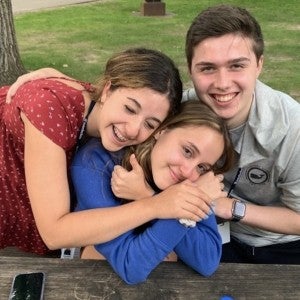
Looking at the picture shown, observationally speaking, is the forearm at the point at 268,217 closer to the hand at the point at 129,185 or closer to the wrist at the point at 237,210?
the wrist at the point at 237,210

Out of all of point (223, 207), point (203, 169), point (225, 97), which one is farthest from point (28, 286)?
point (225, 97)

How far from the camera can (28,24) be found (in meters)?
10.9

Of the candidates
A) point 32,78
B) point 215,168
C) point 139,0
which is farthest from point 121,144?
point 139,0

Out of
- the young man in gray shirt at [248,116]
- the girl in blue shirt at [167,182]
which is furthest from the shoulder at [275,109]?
the girl in blue shirt at [167,182]

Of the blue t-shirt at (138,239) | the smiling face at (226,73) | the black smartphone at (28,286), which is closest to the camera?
the black smartphone at (28,286)

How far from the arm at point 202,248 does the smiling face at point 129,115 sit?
1.33 feet

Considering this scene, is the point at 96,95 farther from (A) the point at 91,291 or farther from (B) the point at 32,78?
(A) the point at 91,291

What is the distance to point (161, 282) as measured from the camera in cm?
167

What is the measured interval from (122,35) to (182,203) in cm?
842

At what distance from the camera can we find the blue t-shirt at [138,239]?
167 centimetres

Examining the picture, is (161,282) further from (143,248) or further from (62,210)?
(62,210)

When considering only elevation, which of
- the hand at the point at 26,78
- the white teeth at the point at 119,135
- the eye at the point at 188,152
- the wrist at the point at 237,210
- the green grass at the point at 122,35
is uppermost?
the hand at the point at 26,78

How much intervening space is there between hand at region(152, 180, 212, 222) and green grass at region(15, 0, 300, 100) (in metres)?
5.12

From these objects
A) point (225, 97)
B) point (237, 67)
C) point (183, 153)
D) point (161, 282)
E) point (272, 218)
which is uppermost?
point (237, 67)
